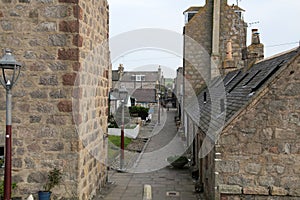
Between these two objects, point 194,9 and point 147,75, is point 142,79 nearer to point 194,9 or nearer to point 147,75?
point 147,75

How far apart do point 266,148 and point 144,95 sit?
42400mm

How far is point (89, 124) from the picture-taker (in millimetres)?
8594

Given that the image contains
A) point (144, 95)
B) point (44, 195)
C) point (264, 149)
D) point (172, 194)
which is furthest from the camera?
point (144, 95)

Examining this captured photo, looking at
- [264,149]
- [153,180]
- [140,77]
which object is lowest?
[153,180]

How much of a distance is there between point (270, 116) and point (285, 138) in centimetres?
58

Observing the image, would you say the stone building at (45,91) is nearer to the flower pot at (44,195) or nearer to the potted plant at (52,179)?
the potted plant at (52,179)

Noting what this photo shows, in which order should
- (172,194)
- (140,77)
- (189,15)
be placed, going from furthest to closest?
(140,77) → (189,15) → (172,194)

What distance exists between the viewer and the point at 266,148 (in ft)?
25.1

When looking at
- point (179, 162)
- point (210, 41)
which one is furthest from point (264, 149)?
point (210, 41)

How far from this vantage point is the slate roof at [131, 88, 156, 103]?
160ft

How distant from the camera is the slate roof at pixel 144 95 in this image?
160ft

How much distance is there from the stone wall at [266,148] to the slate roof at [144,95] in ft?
133

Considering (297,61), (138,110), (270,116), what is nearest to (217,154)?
(270,116)

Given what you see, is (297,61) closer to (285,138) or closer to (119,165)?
(285,138)
